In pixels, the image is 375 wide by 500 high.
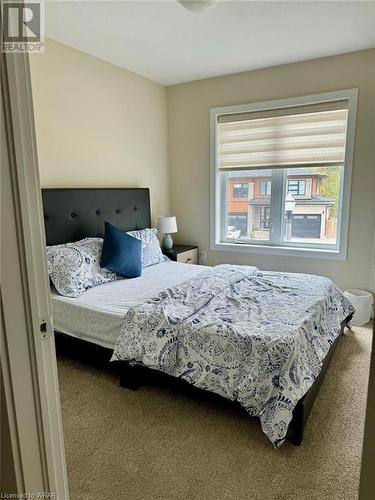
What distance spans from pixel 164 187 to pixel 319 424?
10.8ft

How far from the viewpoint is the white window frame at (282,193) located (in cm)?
334

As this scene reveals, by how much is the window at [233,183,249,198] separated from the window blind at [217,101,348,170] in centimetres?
22

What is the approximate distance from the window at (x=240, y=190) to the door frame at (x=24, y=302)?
11.3 ft

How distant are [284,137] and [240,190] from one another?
804 mm

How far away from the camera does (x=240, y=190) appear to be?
413 cm

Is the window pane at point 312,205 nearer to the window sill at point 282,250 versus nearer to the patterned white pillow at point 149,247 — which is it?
the window sill at point 282,250

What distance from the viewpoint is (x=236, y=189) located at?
4152 millimetres

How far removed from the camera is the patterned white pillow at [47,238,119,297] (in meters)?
2.64

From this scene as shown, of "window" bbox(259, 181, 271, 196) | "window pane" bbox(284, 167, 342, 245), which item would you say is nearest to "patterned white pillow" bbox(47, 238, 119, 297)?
"window" bbox(259, 181, 271, 196)

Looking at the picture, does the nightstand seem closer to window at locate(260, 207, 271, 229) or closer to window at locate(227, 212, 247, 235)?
window at locate(227, 212, 247, 235)

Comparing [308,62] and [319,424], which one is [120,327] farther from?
[308,62]

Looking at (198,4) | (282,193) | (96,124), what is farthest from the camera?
(282,193)

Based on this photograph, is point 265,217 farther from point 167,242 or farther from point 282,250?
point 167,242
